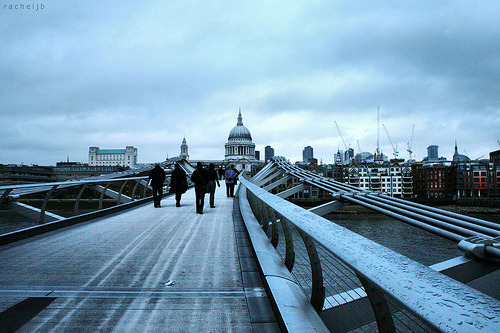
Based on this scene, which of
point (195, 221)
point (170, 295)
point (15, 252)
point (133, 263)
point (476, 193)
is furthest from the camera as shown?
point (476, 193)

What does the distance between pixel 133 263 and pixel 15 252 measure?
167 cm

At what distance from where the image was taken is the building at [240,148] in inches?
5094

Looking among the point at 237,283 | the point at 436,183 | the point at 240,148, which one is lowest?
the point at 436,183

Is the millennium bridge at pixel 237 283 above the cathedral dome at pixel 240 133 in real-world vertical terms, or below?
below

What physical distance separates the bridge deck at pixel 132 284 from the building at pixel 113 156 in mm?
180390

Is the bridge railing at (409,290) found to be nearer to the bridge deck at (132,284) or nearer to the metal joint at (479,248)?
the metal joint at (479,248)

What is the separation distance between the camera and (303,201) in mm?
67250

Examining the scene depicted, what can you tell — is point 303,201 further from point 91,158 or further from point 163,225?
point 91,158

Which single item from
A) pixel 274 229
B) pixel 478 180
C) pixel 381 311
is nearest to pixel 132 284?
pixel 274 229

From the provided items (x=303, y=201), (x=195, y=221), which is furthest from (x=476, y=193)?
(x=195, y=221)

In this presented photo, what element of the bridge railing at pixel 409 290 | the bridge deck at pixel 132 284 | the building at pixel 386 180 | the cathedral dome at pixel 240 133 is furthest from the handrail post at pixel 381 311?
the cathedral dome at pixel 240 133

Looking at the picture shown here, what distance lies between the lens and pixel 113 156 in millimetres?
178500

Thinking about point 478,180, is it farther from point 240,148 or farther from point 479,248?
point 479,248

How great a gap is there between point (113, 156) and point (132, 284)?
186527 millimetres
